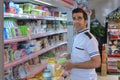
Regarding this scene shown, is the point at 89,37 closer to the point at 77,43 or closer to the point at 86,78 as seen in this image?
the point at 77,43

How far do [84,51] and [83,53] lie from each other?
0.09 feet

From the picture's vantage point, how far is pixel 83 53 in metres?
2.40

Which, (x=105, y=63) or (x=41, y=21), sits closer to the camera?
(x=41, y=21)

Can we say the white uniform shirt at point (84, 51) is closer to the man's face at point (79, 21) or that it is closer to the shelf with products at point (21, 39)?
the man's face at point (79, 21)

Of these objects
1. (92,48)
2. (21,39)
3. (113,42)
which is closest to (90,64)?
(92,48)

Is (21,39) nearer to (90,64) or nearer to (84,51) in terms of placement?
(84,51)

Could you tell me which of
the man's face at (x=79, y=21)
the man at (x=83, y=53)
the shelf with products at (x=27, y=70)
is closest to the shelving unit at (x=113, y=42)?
the shelf with products at (x=27, y=70)

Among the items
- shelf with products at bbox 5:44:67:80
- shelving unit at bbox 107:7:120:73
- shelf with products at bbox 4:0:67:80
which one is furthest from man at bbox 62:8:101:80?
shelving unit at bbox 107:7:120:73

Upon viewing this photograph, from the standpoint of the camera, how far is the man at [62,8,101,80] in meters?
2.29

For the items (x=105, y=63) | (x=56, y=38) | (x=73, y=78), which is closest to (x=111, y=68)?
(x=105, y=63)

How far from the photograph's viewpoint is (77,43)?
8.04 ft

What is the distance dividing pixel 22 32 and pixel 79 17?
4.76 feet

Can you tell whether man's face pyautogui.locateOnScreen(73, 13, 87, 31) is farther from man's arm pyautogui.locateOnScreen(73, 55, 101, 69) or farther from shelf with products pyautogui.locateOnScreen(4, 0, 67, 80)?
shelf with products pyautogui.locateOnScreen(4, 0, 67, 80)

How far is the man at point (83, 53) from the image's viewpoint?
229 cm
